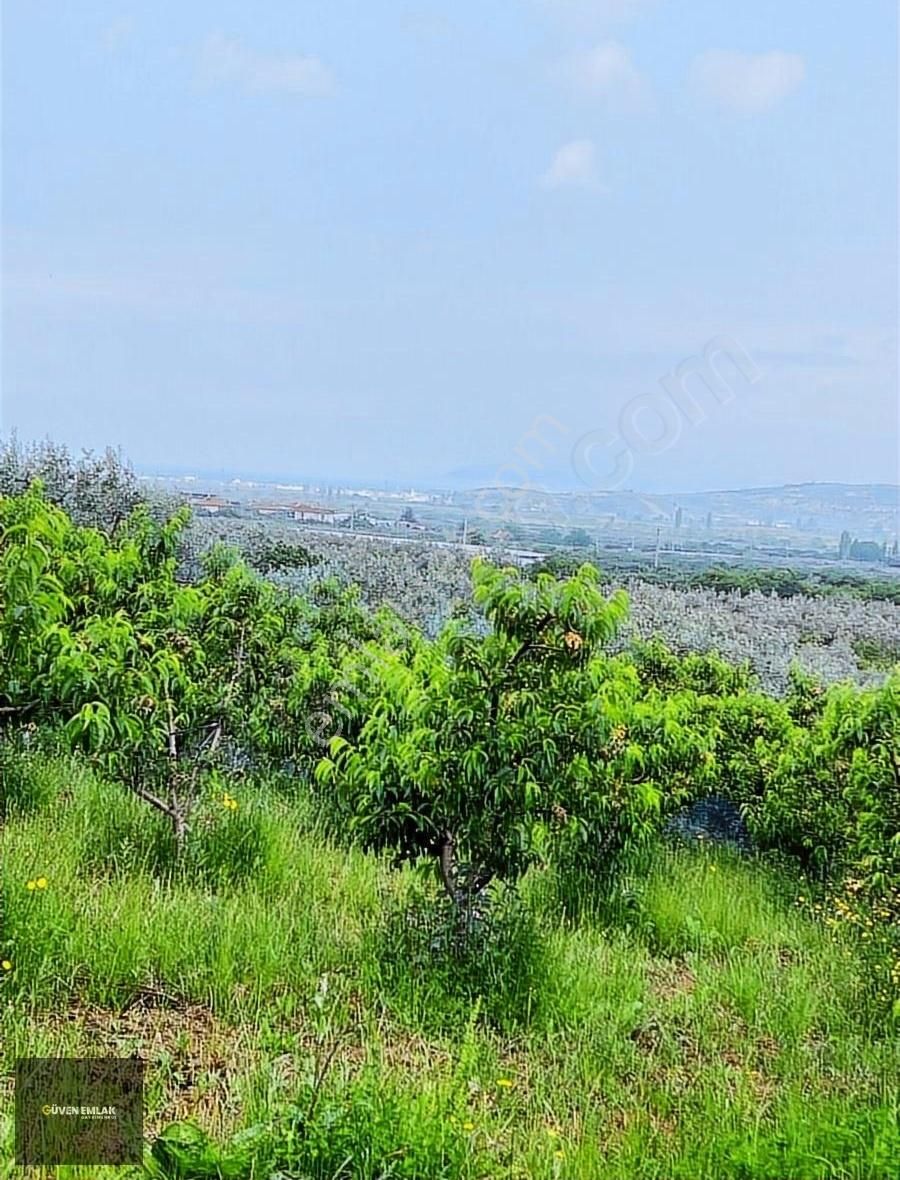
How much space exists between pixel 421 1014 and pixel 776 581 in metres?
2.38

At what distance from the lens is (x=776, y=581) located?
12.0ft

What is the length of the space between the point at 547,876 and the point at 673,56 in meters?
2.67

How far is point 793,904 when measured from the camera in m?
2.96

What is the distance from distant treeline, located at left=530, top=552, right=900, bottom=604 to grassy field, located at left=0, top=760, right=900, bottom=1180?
51.1 inches

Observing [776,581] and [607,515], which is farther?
[776,581]

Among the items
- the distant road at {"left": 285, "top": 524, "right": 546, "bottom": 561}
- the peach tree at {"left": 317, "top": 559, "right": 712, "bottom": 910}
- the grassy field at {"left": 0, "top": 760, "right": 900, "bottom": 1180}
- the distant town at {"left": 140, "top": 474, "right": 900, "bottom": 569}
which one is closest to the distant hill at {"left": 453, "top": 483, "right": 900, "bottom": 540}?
the distant town at {"left": 140, "top": 474, "right": 900, "bottom": 569}

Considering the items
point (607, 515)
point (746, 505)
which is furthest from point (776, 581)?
point (607, 515)

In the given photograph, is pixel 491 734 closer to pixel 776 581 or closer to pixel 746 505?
pixel 746 505

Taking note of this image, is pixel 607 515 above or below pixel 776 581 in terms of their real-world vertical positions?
above

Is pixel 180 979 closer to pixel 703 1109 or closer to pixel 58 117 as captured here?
pixel 703 1109

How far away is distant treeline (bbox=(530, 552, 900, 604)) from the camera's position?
137 inches

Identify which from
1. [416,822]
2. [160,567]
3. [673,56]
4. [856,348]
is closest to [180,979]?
[416,822]

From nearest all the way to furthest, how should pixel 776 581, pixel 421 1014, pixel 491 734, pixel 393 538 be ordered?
pixel 421 1014
pixel 491 734
pixel 776 581
pixel 393 538

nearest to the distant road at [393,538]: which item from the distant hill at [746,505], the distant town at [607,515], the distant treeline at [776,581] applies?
the distant town at [607,515]
